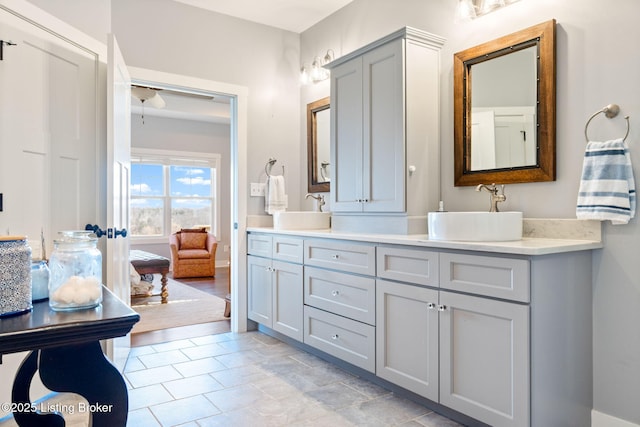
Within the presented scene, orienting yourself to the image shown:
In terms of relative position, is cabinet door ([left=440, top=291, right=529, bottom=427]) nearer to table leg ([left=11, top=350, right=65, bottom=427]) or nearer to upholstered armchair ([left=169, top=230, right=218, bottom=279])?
table leg ([left=11, top=350, right=65, bottom=427])

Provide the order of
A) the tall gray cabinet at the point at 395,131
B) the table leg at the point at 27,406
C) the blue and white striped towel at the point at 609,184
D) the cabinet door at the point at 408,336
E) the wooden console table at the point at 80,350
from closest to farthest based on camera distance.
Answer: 1. the wooden console table at the point at 80,350
2. the table leg at the point at 27,406
3. the blue and white striped towel at the point at 609,184
4. the cabinet door at the point at 408,336
5. the tall gray cabinet at the point at 395,131

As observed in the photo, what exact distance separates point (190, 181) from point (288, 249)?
5297 mm

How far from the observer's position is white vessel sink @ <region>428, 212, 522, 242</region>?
1995mm

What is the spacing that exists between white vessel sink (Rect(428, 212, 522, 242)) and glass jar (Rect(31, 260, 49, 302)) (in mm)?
1645

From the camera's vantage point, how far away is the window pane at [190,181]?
7816mm

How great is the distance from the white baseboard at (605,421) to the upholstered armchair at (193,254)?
5681 mm

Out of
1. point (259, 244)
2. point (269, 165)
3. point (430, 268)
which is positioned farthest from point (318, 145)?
point (430, 268)

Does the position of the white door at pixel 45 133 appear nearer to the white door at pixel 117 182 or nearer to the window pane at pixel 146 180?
the white door at pixel 117 182

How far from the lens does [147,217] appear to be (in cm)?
761

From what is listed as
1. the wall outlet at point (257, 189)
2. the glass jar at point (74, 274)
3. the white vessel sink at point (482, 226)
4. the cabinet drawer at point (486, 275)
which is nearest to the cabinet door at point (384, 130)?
the white vessel sink at point (482, 226)

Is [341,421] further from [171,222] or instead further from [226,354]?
[171,222]

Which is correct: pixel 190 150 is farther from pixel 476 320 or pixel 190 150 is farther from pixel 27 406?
pixel 27 406

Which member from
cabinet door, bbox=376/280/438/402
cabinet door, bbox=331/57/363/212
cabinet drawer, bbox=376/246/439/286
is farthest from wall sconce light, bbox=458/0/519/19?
cabinet door, bbox=376/280/438/402

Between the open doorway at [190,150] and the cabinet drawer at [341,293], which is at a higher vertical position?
the open doorway at [190,150]
